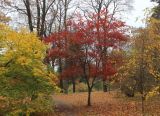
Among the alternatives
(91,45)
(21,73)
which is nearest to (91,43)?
(91,45)

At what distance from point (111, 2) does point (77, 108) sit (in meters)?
27.9

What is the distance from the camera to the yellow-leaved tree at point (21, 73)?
2208 centimetres

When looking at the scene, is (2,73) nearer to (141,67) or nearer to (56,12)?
(141,67)

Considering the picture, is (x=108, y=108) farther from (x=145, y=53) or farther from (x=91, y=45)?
(x=145, y=53)

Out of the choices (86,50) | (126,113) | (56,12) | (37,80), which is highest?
(56,12)

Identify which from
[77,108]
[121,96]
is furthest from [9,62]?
[121,96]

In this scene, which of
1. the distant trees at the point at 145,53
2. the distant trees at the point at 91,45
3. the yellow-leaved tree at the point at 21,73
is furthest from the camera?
the distant trees at the point at 91,45

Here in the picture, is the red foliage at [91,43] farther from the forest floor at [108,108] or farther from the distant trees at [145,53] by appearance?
the distant trees at [145,53]

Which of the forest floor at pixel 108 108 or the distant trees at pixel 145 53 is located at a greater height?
the distant trees at pixel 145 53

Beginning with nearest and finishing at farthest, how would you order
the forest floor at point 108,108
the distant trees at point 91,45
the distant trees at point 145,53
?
the distant trees at point 145,53, the forest floor at point 108,108, the distant trees at point 91,45

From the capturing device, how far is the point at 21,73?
74.7 feet

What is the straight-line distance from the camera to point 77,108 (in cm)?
3061

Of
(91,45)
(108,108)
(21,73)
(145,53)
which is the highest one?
(91,45)

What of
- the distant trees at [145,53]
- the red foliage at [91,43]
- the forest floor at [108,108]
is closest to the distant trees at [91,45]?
the red foliage at [91,43]
